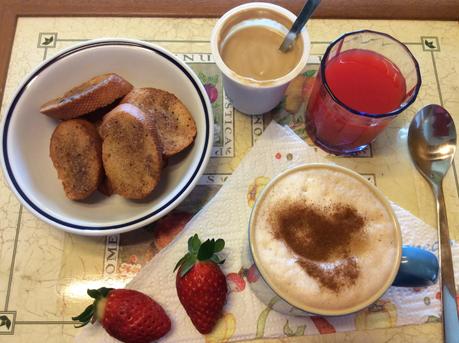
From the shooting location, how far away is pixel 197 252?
0.94 m

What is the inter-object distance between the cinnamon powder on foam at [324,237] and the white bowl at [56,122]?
257 millimetres

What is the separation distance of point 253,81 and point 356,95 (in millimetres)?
289

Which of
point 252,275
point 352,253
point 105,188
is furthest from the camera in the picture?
point 105,188

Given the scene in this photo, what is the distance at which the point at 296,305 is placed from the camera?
0.80 metres

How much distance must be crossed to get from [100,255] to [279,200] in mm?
527

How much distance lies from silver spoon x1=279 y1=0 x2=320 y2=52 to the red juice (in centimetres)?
12

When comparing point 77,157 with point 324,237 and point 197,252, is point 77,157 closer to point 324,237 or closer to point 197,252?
point 197,252

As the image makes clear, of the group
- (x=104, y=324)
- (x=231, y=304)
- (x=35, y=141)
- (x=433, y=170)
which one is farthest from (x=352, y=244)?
(x=35, y=141)

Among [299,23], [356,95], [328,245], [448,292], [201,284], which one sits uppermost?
[299,23]

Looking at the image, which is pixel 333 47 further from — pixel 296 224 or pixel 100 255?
pixel 100 255

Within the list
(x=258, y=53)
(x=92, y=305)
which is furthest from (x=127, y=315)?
(x=258, y=53)

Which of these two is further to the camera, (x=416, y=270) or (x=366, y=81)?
(x=366, y=81)

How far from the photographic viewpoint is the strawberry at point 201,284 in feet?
3.01

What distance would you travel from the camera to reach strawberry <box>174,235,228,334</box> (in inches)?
36.1
